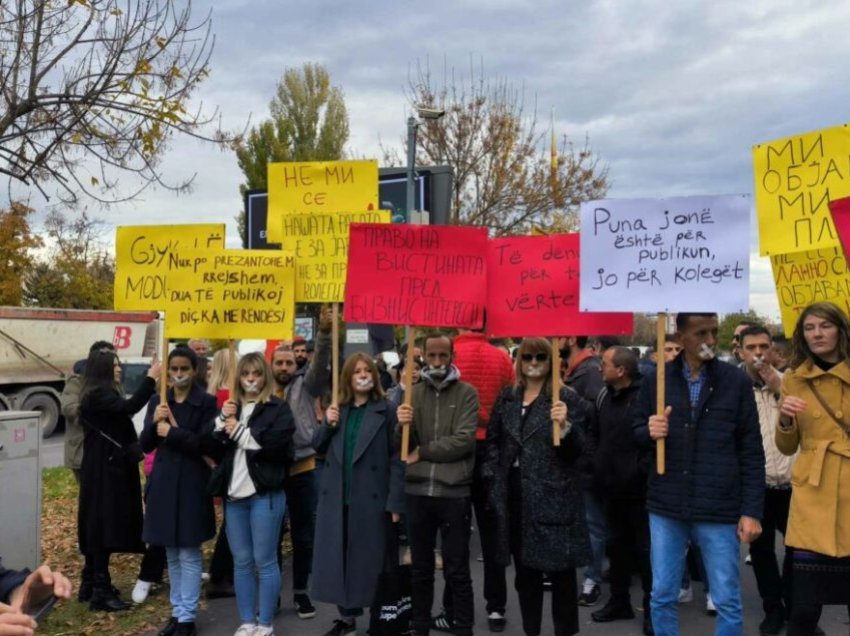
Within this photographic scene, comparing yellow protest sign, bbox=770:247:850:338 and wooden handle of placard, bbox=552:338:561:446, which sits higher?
yellow protest sign, bbox=770:247:850:338

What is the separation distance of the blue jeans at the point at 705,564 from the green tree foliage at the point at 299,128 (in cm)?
3267

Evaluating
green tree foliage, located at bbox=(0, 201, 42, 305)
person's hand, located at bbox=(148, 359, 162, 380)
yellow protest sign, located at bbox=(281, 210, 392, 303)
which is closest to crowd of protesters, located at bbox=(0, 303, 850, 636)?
person's hand, located at bbox=(148, 359, 162, 380)

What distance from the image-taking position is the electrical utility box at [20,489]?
6.46m

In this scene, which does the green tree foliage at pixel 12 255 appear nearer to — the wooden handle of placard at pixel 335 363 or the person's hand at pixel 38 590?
the wooden handle of placard at pixel 335 363

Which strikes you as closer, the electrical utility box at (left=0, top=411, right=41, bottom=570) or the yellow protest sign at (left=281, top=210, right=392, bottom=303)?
the yellow protest sign at (left=281, top=210, right=392, bottom=303)

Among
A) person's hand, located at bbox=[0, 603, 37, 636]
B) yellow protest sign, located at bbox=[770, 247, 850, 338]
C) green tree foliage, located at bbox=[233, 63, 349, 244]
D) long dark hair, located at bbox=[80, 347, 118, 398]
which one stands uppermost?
green tree foliage, located at bbox=[233, 63, 349, 244]

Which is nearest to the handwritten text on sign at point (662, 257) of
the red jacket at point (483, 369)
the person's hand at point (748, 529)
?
the person's hand at point (748, 529)

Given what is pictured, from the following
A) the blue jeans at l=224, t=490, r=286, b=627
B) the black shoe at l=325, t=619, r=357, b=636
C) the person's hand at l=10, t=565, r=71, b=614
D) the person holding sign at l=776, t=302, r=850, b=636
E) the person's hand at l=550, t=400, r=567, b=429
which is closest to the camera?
the person's hand at l=10, t=565, r=71, b=614

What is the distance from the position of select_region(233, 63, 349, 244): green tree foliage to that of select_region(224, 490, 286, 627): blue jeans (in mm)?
31175

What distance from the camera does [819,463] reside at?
4.24m

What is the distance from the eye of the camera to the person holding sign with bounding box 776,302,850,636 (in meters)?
4.20

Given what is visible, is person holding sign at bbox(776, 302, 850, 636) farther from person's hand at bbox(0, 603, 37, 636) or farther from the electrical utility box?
the electrical utility box

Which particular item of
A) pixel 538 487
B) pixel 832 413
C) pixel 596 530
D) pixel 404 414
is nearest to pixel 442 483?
pixel 404 414

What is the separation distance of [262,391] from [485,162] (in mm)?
20950
